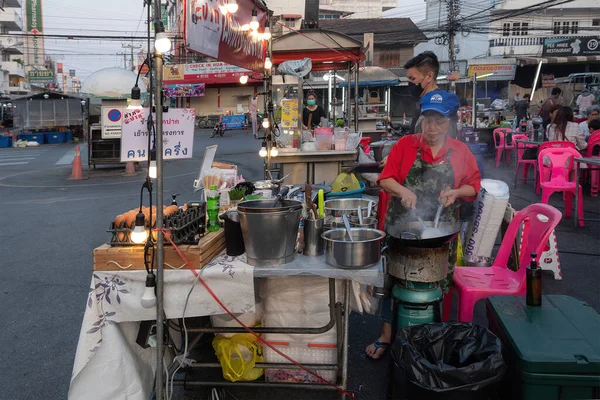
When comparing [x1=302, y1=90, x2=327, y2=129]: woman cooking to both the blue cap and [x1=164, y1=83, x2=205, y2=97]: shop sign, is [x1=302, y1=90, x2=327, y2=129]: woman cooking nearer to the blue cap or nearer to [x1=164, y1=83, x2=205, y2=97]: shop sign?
the blue cap

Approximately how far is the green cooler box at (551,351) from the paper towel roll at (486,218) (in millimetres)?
2057

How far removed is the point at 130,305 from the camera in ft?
8.96

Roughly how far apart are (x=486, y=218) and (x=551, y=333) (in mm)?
2476

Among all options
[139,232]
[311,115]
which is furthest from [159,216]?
[311,115]

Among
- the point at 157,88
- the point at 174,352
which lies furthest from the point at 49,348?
the point at 157,88

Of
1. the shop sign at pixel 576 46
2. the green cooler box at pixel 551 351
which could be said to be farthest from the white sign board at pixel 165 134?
the shop sign at pixel 576 46

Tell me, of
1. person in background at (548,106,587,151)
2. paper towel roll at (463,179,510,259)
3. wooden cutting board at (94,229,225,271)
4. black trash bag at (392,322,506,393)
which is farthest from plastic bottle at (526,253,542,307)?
person in background at (548,106,587,151)

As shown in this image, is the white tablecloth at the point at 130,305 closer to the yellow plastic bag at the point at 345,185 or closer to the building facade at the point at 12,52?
the yellow plastic bag at the point at 345,185

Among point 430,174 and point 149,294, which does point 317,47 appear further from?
point 149,294

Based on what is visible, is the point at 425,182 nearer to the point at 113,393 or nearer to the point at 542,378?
the point at 542,378

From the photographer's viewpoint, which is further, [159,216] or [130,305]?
[130,305]

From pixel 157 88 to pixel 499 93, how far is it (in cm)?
3254

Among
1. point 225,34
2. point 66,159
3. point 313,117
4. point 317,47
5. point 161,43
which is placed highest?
point 317,47

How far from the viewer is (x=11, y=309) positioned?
473 centimetres
